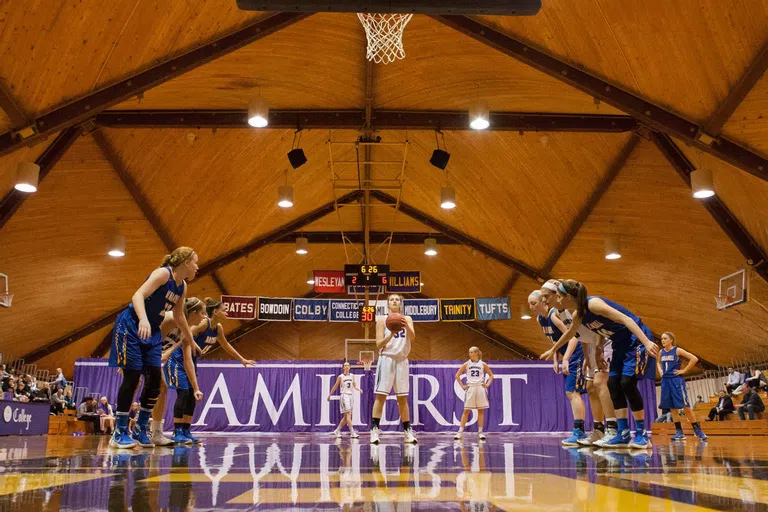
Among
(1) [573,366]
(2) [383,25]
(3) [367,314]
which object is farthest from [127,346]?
(3) [367,314]

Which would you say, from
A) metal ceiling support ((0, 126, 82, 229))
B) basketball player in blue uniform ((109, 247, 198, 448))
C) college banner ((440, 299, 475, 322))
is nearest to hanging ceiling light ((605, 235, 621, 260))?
college banner ((440, 299, 475, 322))

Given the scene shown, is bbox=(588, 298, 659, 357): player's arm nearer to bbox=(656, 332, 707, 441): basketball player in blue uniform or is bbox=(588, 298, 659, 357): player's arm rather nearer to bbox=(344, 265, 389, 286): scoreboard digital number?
bbox=(656, 332, 707, 441): basketball player in blue uniform

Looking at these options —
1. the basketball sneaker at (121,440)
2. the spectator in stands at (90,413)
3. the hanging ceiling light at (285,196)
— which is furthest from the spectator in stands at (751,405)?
the spectator in stands at (90,413)

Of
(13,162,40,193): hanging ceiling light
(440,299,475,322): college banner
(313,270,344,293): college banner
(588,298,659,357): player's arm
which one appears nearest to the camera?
(588,298,659,357): player's arm

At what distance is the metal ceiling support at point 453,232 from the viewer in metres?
21.0

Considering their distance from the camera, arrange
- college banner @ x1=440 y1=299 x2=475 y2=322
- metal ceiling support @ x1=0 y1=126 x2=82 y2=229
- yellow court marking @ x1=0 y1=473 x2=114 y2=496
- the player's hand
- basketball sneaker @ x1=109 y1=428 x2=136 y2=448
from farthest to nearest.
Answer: college banner @ x1=440 y1=299 x2=475 y2=322
metal ceiling support @ x1=0 y1=126 x2=82 y2=229
basketball sneaker @ x1=109 y1=428 x2=136 y2=448
the player's hand
yellow court marking @ x1=0 y1=473 x2=114 y2=496

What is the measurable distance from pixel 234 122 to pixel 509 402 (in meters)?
9.45

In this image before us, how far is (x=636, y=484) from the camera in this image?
241 centimetres

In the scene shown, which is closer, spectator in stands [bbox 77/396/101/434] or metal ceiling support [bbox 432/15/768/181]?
metal ceiling support [bbox 432/15/768/181]

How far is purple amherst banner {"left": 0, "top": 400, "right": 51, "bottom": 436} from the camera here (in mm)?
12245

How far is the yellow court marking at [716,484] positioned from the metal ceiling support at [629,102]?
8986 millimetres

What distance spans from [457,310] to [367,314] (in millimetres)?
3446

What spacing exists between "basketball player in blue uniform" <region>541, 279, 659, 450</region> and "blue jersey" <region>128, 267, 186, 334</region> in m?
3.19

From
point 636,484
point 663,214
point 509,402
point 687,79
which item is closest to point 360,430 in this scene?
point 509,402
